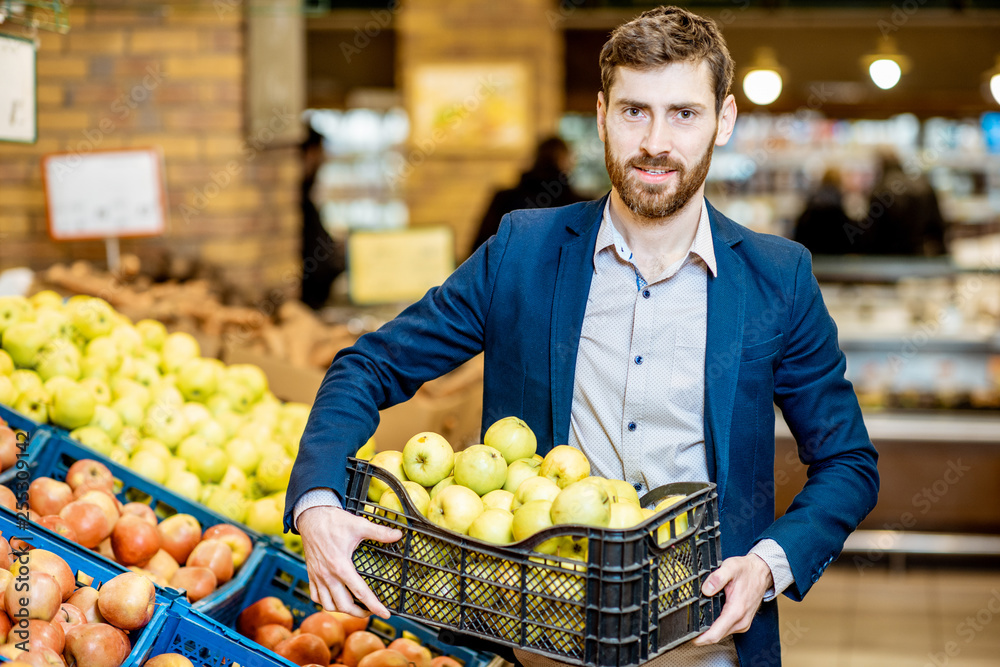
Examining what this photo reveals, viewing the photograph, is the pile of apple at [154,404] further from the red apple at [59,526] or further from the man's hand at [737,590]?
the man's hand at [737,590]

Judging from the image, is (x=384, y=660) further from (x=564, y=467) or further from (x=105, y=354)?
(x=105, y=354)

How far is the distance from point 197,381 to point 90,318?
38cm

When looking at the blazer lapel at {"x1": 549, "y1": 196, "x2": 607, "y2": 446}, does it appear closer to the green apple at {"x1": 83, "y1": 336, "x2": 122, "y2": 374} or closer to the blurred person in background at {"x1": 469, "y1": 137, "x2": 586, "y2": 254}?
the green apple at {"x1": 83, "y1": 336, "x2": 122, "y2": 374}

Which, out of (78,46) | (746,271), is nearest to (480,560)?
(746,271)

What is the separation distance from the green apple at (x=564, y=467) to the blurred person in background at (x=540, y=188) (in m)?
3.89

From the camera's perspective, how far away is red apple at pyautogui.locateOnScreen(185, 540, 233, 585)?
6.77ft

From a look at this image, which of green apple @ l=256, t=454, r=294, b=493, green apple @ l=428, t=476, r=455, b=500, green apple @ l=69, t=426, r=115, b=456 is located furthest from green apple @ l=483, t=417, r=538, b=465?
green apple @ l=69, t=426, r=115, b=456

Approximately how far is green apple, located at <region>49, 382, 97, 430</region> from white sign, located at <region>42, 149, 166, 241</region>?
1.49 meters

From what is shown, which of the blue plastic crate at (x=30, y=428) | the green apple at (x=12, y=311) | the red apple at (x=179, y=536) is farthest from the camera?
the green apple at (x=12, y=311)

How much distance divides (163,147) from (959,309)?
388cm

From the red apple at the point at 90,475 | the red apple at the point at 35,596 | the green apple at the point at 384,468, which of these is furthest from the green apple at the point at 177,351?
the green apple at the point at 384,468

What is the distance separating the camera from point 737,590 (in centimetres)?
149

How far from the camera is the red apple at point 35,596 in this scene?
1535 mm

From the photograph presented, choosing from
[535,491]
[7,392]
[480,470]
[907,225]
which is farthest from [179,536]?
[907,225]
